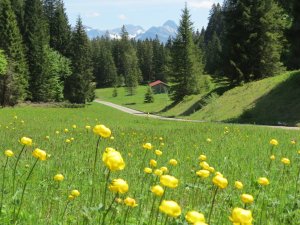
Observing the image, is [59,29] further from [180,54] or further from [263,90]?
[263,90]

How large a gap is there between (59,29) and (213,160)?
254ft

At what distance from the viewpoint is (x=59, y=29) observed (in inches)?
3194

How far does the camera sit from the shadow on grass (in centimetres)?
2878

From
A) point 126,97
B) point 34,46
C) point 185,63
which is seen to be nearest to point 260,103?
point 185,63

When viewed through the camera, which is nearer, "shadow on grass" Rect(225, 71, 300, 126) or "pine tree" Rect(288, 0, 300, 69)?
"shadow on grass" Rect(225, 71, 300, 126)

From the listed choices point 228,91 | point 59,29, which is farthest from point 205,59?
point 228,91

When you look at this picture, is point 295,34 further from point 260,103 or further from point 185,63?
point 185,63

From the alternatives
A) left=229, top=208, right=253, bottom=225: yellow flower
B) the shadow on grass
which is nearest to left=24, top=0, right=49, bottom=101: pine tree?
the shadow on grass

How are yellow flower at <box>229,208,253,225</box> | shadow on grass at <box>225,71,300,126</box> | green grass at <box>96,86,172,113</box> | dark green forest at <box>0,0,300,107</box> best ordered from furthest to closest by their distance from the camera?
green grass at <box>96,86,172,113</box> < dark green forest at <box>0,0,300,107</box> < shadow on grass at <box>225,71,300,126</box> < yellow flower at <box>229,208,253,225</box>

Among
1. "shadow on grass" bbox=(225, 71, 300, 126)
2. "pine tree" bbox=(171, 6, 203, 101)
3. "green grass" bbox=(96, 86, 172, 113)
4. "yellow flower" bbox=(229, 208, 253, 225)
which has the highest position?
"pine tree" bbox=(171, 6, 203, 101)

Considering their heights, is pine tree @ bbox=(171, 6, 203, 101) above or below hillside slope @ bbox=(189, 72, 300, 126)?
above

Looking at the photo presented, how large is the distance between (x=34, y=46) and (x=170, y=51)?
73.9 ft

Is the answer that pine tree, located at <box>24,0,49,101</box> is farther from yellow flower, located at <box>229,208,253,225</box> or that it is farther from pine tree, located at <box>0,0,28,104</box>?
yellow flower, located at <box>229,208,253,225</box>

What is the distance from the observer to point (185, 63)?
184ft
